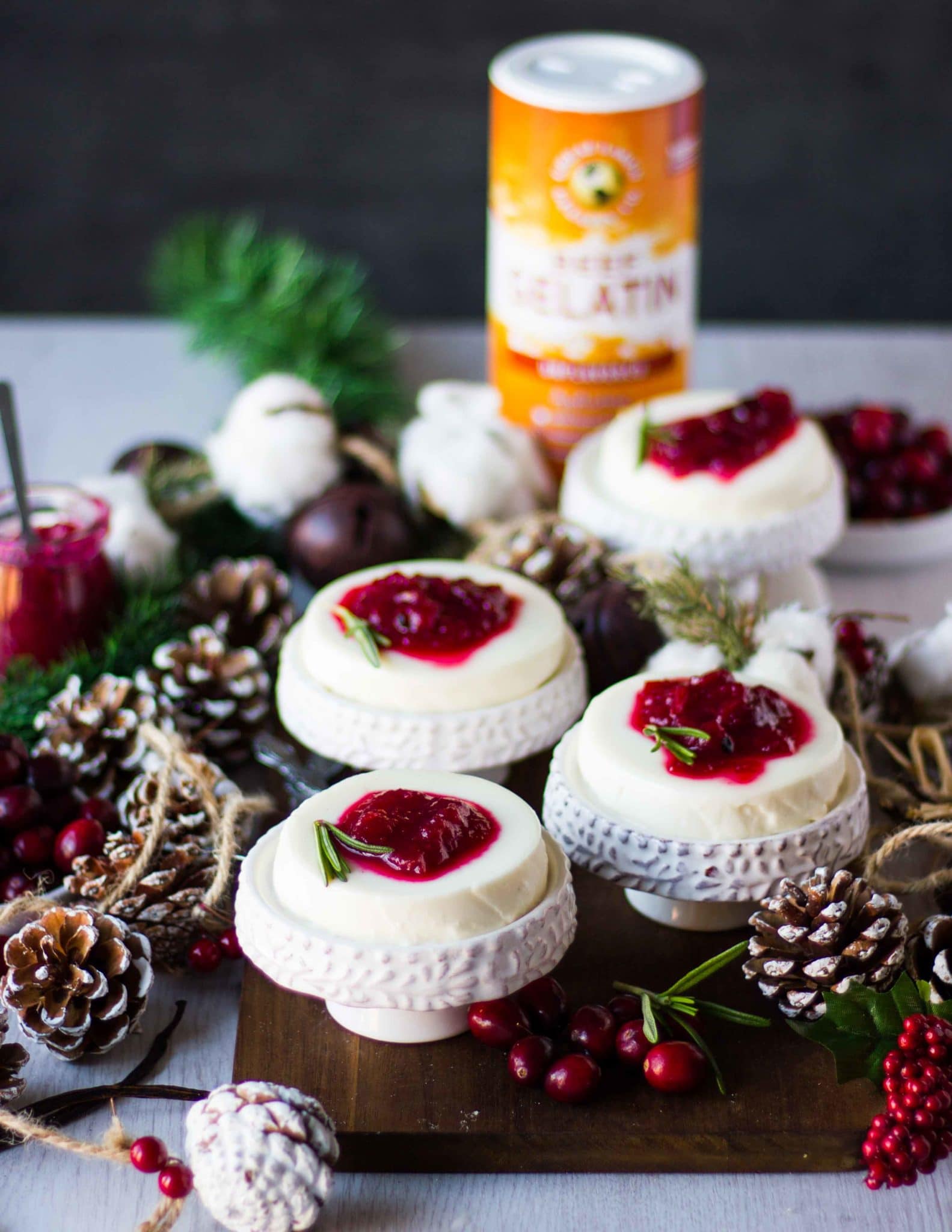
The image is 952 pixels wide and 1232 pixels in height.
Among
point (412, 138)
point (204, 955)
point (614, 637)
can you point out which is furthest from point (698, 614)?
point (412, 138)

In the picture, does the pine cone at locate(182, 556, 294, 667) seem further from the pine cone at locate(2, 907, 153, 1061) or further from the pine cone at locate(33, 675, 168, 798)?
the pine cone at locate(2, 907, 153, 1061)

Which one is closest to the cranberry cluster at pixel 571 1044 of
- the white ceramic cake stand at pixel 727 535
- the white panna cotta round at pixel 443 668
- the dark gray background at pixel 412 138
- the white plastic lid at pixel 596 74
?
the white panna cotta round at pixel 443 668

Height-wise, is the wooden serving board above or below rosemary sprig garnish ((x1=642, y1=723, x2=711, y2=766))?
below

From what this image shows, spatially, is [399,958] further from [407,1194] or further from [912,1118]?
[912,1118]

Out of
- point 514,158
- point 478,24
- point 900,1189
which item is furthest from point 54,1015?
point 478,24

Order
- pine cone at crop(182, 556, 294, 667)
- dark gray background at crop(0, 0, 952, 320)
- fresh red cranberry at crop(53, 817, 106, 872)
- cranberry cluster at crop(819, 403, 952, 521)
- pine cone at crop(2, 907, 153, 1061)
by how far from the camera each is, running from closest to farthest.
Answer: pine cone at crop(2, 907, 153, 1061) → fresh red cranberry at crop(53, 817, 106, 872) → pine cone at crop(182, 556, 294, 667) → cranberry cluster at crop(819, 403, 952, 521) → dark gray background at crop(0, 0, 952, 320)

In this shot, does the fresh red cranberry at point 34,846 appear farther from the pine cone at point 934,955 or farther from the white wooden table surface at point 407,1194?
the pine cone at point 934,955

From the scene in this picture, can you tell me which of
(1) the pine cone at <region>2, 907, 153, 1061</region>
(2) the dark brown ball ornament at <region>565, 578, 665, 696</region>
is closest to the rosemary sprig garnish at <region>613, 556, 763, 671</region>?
(2) the dark brown ball ornament at <region>565, 578, 665, 696</region>
